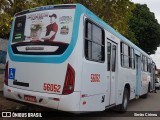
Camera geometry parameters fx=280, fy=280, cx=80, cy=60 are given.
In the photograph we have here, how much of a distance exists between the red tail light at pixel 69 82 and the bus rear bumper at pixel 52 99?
0.33ft

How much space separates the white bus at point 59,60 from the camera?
664 cm

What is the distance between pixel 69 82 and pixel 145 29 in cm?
3738

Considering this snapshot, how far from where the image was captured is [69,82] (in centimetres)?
657

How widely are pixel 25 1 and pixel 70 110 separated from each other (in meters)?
7.04

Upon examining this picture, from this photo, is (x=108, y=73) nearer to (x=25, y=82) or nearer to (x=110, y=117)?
(x=110, y=117)

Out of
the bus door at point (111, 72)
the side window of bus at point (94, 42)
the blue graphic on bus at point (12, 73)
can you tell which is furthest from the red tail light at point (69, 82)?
the bus door at point (111, 72)

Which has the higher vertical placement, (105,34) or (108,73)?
(105,34)

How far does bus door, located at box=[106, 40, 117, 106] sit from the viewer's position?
28.5 ft

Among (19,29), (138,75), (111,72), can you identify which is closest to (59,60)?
(19,29)

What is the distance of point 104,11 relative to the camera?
1573 centimetres

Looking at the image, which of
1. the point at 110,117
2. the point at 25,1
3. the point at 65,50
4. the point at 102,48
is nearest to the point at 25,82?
the point at 65,50

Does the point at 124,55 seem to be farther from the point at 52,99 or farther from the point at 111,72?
the point at 52,99

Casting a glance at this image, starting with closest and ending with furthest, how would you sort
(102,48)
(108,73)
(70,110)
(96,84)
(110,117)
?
(70,110) < (96,84) < (102,48) < (108,73) < (110,117)

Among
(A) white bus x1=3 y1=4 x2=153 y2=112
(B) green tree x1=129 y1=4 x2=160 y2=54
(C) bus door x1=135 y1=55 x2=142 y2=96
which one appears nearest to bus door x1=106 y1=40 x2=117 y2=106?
(A) white bus x1=3 y1=4 x2=153 y2=112
